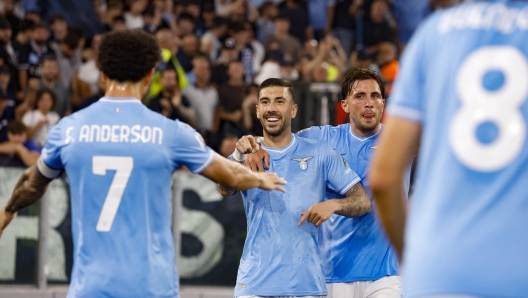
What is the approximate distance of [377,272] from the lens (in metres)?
6.29

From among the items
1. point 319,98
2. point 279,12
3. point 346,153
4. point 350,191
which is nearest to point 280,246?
point 350,191

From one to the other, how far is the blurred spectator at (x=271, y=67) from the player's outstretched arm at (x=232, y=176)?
28.5ft

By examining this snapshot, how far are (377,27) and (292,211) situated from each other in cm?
1007

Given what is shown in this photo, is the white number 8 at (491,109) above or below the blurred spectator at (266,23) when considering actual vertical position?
below

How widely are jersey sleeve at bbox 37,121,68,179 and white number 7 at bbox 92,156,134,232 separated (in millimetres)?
306

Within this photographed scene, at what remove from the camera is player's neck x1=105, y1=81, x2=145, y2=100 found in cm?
427

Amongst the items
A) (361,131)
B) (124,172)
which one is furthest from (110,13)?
(124,172)

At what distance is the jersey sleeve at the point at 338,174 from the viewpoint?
20.2 ft

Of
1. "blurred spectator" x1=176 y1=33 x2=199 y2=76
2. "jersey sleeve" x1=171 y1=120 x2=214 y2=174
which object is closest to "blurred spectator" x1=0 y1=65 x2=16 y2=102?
"blurred spectator" x1=176 y1=33 x2=199 y2=76

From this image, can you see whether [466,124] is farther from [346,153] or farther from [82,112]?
[346,153]

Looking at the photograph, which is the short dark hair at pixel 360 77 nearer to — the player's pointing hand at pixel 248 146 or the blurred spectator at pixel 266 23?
the player's pointing hand at pixel 248 146

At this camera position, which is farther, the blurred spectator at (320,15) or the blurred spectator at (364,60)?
the blurred spectator at (320,15)

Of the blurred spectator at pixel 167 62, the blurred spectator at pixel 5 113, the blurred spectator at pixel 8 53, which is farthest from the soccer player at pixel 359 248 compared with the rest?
the blurred spectator at pixel 8 53

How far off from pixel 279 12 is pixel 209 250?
227 inches
